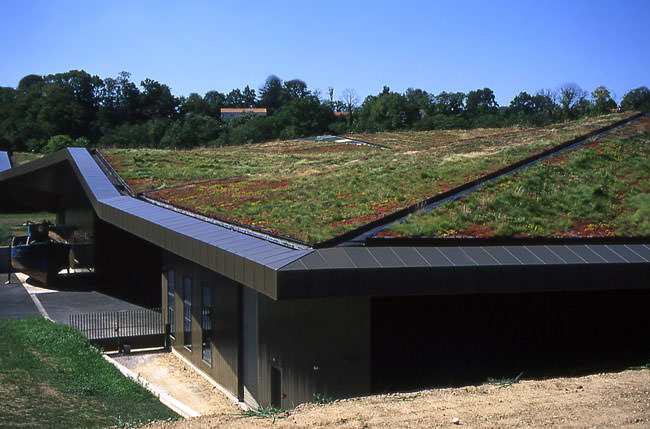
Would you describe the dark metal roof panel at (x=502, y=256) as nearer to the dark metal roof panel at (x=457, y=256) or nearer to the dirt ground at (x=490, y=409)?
the dark metal roof panel at (x=457, y=256)

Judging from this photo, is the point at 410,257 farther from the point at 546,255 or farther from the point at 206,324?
the point at 206,324

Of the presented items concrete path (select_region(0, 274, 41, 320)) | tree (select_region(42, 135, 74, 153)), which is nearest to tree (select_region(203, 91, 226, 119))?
tree (select_region(42, 135, 74, 153))

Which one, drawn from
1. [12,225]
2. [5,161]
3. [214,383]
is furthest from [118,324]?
[12,225]

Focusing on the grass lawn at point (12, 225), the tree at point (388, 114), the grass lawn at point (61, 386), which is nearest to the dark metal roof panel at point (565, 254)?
the grass lawn at point (61, 386)

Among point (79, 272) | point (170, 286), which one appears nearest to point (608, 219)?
point (170, 286)

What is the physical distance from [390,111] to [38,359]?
94358mm

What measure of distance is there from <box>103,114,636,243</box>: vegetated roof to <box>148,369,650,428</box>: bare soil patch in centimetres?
419

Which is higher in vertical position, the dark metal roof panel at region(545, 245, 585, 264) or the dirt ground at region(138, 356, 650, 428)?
the dark metal roof panel at region(545, 245, 585, 264)

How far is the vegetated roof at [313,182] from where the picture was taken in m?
14.7

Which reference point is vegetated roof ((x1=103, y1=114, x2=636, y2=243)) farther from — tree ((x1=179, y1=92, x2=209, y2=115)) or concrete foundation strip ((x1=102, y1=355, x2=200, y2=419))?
tree ((x1=179, y1=92, x2=209, y2=115))

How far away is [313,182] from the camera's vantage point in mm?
20625

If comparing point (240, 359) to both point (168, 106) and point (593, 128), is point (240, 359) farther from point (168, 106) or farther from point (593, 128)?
point (168, 106)

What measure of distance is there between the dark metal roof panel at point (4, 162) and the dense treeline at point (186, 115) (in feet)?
136

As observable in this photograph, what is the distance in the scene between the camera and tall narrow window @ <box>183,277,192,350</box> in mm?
19984
